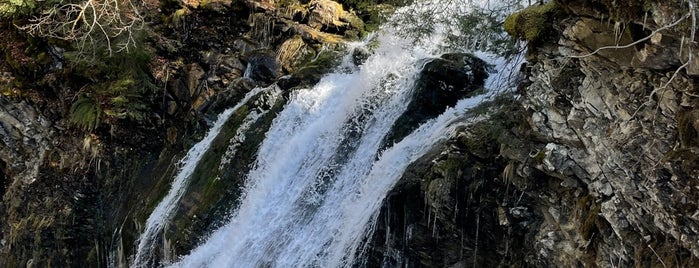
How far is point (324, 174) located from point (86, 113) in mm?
5618

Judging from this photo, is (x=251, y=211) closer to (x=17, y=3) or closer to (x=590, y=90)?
(x=590, y=90)

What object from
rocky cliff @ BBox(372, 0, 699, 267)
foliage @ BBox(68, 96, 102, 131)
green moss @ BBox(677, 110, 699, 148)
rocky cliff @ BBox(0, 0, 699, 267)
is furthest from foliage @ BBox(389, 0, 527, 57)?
foliage @ BBox(68, 96, 102, 131)

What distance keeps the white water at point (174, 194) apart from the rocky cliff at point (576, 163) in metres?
3.98

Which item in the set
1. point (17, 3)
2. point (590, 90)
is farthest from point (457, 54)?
point (17, 3)

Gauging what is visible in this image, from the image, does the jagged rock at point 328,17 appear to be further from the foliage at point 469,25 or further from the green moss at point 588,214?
the green moss at point 588,214

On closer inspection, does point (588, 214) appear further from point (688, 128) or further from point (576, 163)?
point (688, 128)

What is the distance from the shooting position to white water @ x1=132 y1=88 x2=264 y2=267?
27.9 ft

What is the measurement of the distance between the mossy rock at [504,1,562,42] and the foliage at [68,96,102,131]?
8.25m

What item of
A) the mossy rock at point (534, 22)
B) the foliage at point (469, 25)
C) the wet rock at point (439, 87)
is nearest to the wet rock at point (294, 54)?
the foliage at point (469, 25)

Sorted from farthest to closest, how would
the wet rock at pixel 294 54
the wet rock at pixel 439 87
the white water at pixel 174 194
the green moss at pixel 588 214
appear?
1. the wet rock at pixel 294 54
2. the white water at pixel 174 194
3. the wet rock at pixel 439 87
4. the green moss at pixel 588 214

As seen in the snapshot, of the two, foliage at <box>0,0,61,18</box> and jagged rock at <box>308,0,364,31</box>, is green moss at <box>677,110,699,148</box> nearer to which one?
jagged rock at <box>308,0,364,31</box>

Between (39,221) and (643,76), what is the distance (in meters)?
10.8

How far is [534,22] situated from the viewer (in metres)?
5.05

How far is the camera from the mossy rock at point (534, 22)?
4891 millimetres
